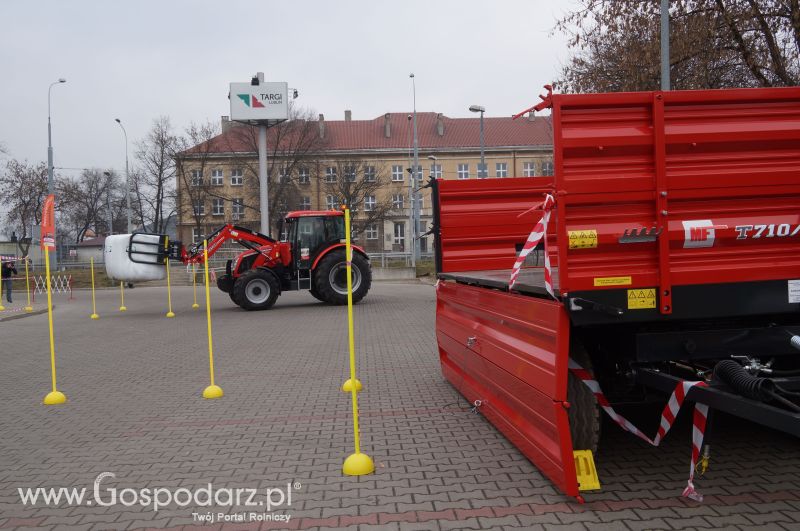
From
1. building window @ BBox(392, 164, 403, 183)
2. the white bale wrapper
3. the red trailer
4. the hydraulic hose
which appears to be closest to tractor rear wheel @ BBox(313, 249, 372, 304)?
the white bale wrapper

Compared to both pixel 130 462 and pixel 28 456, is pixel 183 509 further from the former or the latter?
pixel 28 456

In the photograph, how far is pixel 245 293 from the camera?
18906mm

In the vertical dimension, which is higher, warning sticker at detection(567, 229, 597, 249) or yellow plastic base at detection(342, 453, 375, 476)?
warning sticker at detection(567, 229, 597, 249)

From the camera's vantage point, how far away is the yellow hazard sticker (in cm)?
380

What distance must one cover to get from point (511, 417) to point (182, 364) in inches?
256

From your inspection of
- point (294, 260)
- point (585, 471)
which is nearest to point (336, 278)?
point (294, 260)

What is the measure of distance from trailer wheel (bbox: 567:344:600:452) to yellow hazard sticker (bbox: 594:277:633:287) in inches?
23.1

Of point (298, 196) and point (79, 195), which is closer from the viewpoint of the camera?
point (298, 196)

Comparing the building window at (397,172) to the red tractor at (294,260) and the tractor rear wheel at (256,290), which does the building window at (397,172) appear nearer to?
the red tractor at (294,260)

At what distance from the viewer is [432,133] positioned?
67750mm

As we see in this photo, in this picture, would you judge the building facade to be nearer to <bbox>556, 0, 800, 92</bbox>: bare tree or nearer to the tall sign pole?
the tall sign pole

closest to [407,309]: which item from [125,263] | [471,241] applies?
[125,263]

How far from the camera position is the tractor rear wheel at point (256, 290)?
18.9m

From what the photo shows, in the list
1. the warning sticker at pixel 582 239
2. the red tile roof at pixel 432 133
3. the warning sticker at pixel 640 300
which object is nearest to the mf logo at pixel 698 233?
the warning sticker at pixel 640 300
